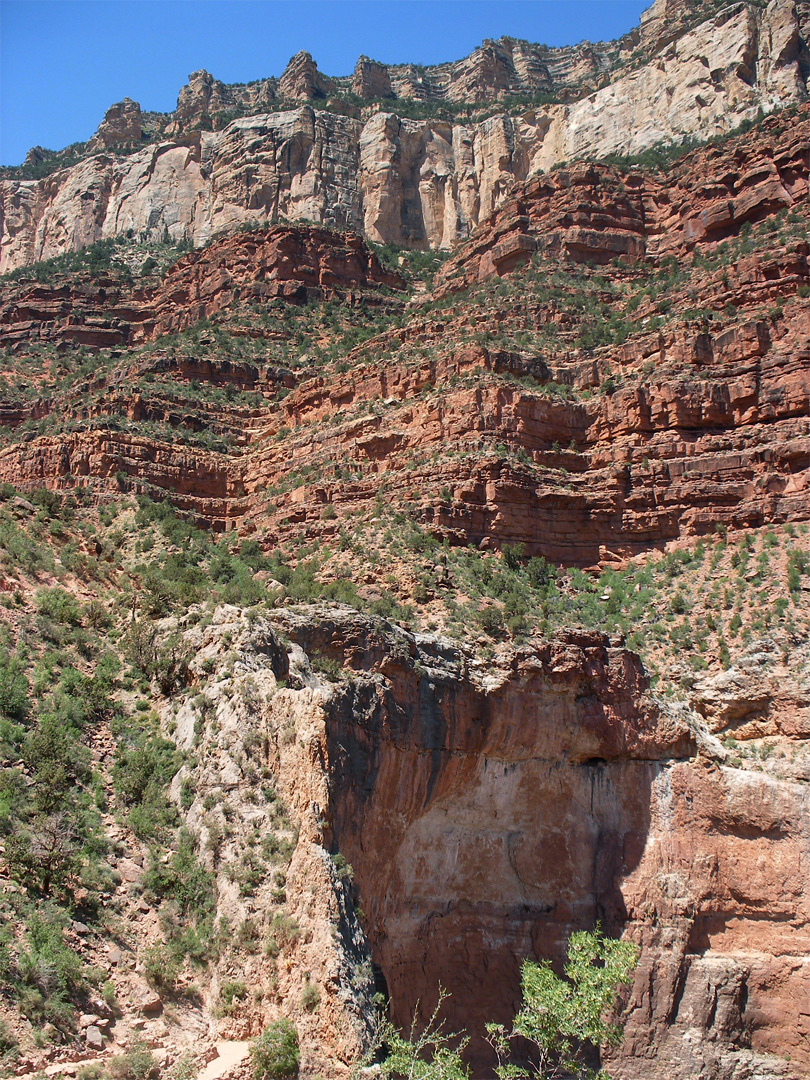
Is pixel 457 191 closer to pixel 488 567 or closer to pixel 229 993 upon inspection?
pixel 488 567

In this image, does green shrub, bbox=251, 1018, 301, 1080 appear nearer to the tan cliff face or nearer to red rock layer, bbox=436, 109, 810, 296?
red rock layer, bbox=436, 109, 810, 296

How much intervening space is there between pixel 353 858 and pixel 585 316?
1227 inches

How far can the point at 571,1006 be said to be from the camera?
2198cm

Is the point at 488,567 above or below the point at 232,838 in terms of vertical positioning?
above

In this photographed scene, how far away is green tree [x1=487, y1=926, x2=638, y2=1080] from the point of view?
21766mm

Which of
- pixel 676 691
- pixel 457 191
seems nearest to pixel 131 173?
pixel 457 191

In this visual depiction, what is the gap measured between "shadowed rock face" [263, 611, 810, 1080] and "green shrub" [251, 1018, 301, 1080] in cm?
671

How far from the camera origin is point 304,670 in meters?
23.4

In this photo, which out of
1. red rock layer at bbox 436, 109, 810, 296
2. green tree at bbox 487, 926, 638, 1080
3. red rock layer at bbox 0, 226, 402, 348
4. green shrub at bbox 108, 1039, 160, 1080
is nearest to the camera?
green shrub at bbox 108, 1039, 160, 1080

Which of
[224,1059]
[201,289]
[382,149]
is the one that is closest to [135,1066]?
[224,1059]

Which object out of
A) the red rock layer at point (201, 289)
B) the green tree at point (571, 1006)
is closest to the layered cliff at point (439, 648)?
the red rock layer at point (201, 289)

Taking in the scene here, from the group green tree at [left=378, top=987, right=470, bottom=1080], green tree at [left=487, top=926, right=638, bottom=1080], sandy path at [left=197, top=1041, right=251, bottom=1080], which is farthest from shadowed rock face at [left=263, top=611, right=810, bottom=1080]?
sandy path at [left=197, top=1041, right=251, bottom=1080]

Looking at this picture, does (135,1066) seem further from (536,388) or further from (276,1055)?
(536,388)

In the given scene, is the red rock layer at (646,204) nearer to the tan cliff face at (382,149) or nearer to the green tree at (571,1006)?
the tan cliff face at (382,149)
